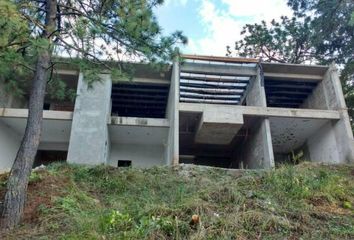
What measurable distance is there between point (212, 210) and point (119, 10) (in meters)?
4.06

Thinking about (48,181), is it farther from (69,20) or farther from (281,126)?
(281,126)

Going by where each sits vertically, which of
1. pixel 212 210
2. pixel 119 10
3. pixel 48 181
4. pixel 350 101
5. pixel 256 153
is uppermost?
pixel 350 101

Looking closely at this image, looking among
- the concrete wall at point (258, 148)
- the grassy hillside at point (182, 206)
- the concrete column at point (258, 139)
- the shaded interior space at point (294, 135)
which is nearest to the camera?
the grassy hillside at point (182, 206)

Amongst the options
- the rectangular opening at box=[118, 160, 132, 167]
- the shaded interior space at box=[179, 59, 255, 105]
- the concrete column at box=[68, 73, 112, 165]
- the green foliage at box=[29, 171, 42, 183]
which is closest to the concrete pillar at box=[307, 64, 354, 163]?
the shaded interior space at box=[179, 59, 255, 105]

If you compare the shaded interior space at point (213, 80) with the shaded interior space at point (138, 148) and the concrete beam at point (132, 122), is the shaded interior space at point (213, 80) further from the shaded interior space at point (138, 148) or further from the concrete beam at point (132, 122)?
the shaded interior space at point (138, 148)

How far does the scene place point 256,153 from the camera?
13375 mm

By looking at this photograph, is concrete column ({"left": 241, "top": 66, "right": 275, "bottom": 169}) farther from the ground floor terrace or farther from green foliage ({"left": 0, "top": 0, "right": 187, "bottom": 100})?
green foliage ({"left": 0, "top": 0, "right": 187, "bottom": 100})

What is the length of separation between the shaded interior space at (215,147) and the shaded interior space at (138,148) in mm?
1011

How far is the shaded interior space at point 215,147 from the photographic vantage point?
535 inches

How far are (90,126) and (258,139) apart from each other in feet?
20.9

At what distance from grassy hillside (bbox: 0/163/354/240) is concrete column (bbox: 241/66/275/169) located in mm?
3421

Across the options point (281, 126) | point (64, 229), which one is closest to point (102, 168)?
point (64, 229)

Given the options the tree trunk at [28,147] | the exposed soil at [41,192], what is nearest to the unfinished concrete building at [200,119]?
the exposed soil at [41,192]

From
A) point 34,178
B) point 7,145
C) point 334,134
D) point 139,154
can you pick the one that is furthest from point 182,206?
point 7,145
